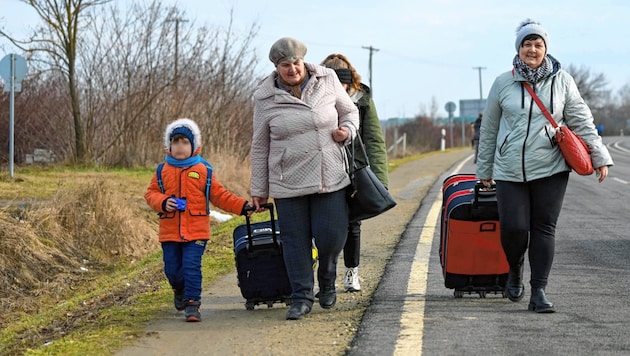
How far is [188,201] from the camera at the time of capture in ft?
20.3

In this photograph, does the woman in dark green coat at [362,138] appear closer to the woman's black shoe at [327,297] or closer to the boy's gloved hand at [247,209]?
the woman's black shoe at [327,297]

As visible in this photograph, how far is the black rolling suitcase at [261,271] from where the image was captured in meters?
6.42

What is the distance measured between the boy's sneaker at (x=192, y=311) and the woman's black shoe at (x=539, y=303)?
204cm

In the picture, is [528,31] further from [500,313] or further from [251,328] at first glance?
[251,328]

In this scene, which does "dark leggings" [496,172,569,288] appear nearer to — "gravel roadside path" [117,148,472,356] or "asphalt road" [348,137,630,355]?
"asphalt road" [348,137,630,355]

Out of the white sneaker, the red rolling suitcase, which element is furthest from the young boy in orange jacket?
the red rolling suitcase

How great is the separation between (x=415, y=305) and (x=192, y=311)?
1.40 m

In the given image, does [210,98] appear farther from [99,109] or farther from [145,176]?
[145,176]

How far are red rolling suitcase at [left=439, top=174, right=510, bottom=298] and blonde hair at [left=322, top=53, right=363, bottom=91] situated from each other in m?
1.05

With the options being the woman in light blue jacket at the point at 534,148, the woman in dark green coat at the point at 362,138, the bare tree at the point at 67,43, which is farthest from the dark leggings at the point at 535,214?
the bare tree at the point at 67,43

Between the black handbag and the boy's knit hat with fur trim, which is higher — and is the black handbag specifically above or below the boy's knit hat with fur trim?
below

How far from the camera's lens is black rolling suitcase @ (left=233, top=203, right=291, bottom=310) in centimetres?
642

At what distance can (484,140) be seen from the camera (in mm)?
6320

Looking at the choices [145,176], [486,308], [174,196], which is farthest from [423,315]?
[145,176]
